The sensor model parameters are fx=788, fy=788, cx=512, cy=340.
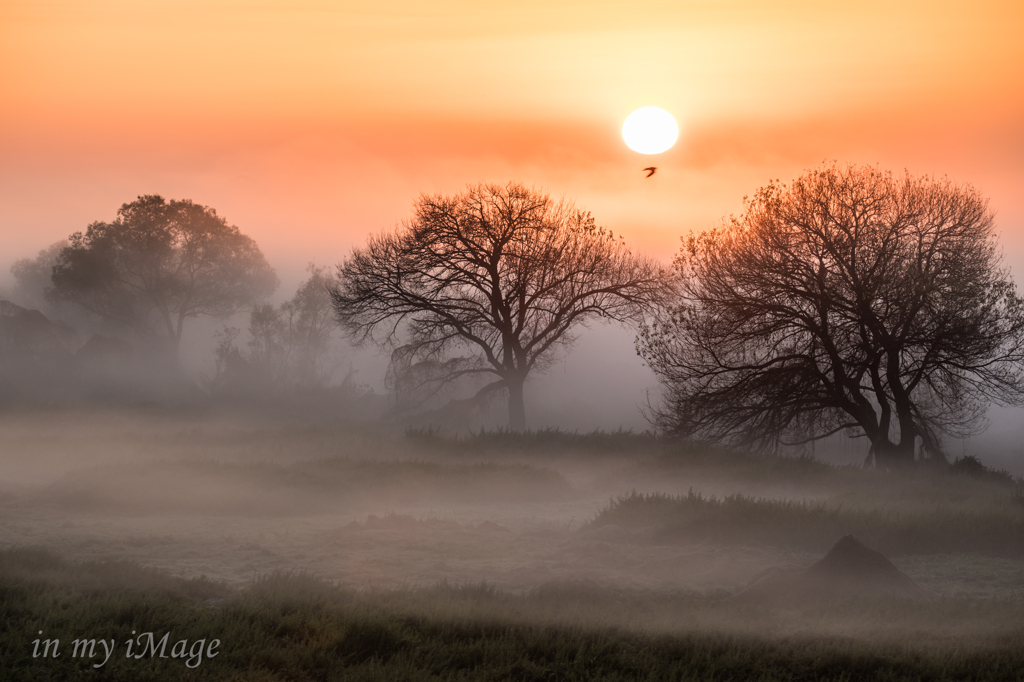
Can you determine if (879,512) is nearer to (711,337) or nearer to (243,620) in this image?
(711,337)

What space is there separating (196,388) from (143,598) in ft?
129

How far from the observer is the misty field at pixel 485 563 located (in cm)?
784

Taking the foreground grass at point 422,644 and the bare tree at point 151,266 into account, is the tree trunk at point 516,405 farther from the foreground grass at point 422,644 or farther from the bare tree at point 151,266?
the bare tree at point 151,266

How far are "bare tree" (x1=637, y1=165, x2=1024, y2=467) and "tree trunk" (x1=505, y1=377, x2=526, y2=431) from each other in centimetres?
832

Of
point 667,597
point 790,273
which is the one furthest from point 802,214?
point 667,597

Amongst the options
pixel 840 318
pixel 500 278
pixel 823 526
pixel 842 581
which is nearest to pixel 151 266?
pixel 500 278

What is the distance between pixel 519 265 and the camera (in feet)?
94.5

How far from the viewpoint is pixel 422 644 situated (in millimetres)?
8141

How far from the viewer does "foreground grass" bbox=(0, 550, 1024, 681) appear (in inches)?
295

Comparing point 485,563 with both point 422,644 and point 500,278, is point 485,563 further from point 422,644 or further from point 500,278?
point 500,278

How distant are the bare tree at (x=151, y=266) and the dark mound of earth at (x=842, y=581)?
154ft

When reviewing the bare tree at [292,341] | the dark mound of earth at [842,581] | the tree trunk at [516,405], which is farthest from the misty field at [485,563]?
the bare tree at [292,341]

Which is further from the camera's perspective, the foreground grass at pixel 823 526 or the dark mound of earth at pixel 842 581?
the foreground grass at pixel 823 526

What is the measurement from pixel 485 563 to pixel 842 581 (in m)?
5.12
